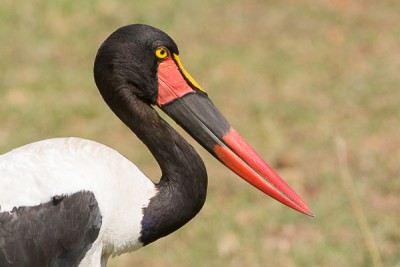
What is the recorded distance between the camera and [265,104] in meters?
8.38

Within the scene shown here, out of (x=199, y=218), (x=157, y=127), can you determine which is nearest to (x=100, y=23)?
(x=199, y=218)

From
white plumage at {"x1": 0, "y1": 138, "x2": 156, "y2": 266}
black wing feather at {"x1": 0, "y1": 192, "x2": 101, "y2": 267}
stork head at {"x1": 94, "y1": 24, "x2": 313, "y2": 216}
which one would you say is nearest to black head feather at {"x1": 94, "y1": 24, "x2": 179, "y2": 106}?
stork head at {"x1": 94, "y1": 24, "x2": 313, "y2": 216}

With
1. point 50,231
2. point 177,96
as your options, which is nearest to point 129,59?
point 177,96

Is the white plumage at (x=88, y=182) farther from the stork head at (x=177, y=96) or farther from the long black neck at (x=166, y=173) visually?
the stork head at (x=177, y=96)

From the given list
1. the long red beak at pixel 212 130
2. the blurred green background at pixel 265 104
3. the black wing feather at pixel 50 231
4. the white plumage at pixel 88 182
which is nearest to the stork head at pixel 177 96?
the long red beak at pixel 212 130

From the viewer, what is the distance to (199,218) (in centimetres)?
669

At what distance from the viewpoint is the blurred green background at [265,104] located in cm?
635

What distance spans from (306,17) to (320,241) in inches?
168

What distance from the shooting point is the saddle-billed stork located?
4047 millimetres

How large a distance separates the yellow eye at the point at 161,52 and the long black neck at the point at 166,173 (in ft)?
0.65

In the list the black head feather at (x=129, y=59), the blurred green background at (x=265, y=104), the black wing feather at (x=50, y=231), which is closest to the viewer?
the black wing feather at (x=50, y=231)

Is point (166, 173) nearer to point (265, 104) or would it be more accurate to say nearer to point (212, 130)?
point (212, 130)

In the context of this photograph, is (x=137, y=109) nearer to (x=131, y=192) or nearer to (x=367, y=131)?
(x=131, y=192)

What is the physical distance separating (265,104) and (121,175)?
4.22 m
